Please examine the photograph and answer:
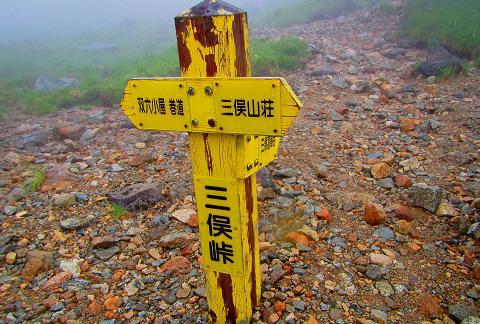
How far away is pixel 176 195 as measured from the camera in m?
4.77

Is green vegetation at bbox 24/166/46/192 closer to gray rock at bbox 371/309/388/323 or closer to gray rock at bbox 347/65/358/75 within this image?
gray rock at bbox 371/309/388/323

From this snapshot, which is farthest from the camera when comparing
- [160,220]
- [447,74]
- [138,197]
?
[447,74]

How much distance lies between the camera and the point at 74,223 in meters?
4.34

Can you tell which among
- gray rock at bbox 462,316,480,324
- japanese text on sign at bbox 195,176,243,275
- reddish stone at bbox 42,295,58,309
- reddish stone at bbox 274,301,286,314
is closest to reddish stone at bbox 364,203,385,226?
gray rock at bbox 462,316,480,324

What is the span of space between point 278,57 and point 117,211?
317 inches

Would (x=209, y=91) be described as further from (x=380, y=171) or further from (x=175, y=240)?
(x=380, y=171)

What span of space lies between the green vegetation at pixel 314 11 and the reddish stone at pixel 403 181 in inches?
710

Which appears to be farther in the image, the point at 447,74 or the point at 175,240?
the point at 447,74

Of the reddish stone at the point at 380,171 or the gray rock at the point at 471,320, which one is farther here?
the reddish stone at the point at 380,171

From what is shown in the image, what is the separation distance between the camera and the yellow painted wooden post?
2.08 m

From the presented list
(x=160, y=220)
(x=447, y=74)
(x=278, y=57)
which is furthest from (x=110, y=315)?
(x=278, y=57)

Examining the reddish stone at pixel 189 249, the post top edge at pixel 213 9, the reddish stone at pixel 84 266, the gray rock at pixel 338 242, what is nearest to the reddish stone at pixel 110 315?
the reddish stone at pixel 84 266

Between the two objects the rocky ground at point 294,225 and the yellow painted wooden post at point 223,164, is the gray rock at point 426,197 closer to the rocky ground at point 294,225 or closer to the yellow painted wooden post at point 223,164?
the rocky ground at point 294,225

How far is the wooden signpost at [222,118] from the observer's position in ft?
6.57
